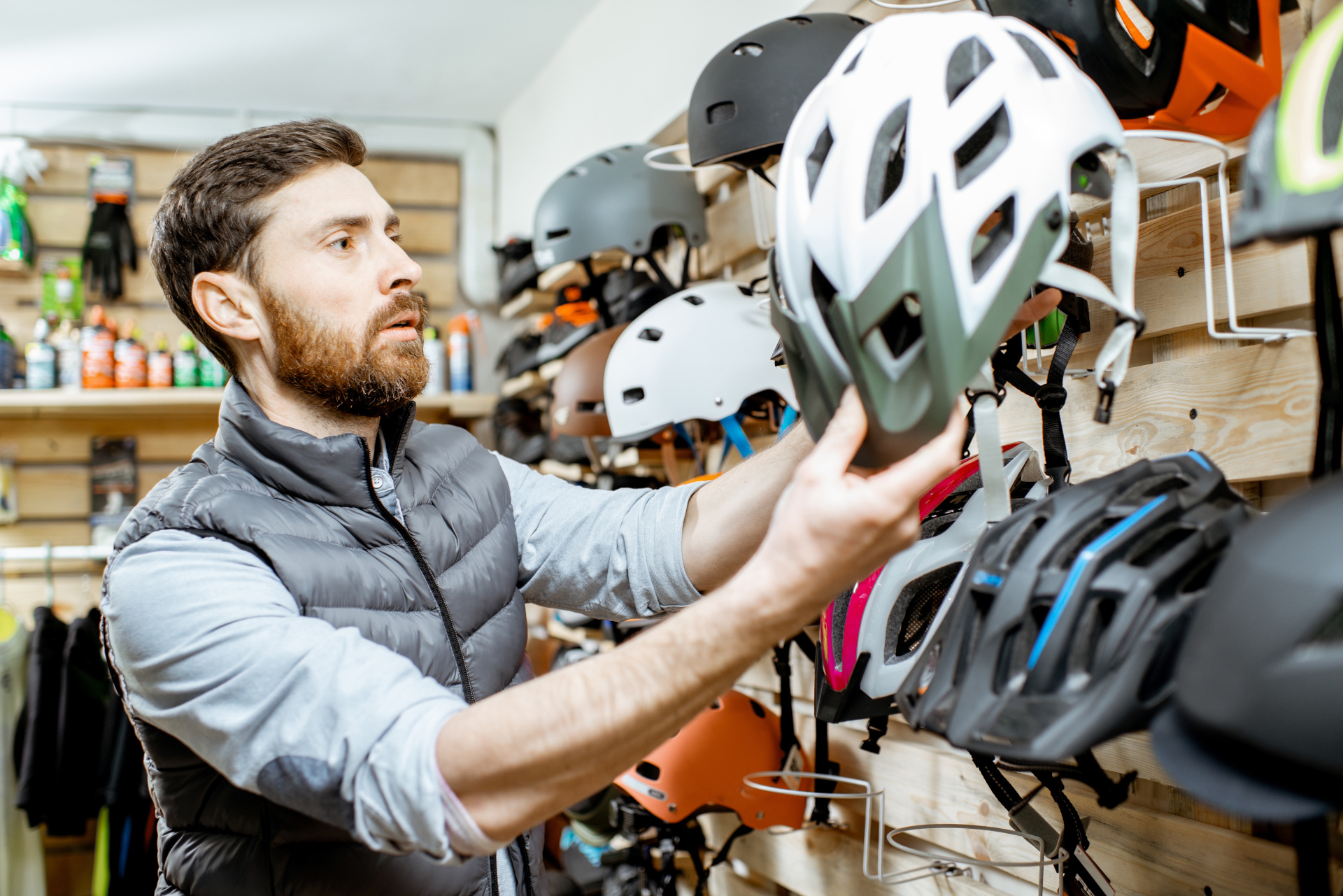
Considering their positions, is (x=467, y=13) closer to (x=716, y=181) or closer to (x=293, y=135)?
(x=716, y=181)

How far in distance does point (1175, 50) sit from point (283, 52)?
325 centimetres

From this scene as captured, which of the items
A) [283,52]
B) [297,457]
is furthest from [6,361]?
[297,457]

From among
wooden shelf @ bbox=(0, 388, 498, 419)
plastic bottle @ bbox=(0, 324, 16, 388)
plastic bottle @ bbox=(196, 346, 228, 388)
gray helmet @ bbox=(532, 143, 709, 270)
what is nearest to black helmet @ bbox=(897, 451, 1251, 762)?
gray helmet @ bbox=(532, 143, 709, 270)

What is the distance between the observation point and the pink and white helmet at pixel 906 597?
1033 millimetres

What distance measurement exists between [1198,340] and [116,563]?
1266mm

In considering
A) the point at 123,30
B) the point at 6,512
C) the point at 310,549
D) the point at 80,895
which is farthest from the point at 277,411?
the point at 80,895

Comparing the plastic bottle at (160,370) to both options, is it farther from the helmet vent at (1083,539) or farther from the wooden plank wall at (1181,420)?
the helmet vent at (1083,539)

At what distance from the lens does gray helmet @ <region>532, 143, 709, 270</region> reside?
1.95m

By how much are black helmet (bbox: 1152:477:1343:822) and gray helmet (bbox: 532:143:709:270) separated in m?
1.54

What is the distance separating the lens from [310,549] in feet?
3.40

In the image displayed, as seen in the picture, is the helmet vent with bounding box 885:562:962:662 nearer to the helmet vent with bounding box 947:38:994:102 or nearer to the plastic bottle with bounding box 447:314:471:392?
the helmet vent with bounding box 947:38:994:102

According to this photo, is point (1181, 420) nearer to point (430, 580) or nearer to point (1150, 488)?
point (1150, 488)

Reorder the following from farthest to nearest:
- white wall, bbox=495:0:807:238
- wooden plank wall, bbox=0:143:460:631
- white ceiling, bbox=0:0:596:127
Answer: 1. wooden plank wall, bbox=0:143:460:631
2. white ceiling, bbox=0:0:596:127
3. white wall, bbox=495:0:807:238

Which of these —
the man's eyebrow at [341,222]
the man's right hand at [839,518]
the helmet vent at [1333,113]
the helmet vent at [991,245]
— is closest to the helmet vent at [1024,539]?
the man's right hand at [839,518]
